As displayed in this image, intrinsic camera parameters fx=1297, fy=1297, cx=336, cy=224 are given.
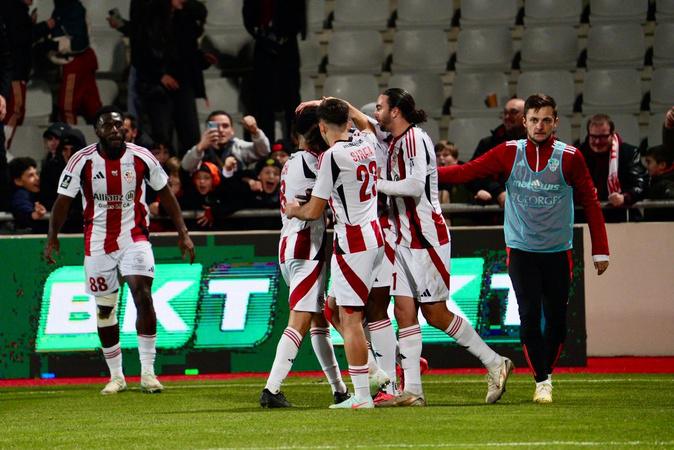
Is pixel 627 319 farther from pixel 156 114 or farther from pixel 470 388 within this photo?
pixel 156 114

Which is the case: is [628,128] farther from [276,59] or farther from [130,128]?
[130,128]

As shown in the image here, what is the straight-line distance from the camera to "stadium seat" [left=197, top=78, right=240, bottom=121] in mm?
18328

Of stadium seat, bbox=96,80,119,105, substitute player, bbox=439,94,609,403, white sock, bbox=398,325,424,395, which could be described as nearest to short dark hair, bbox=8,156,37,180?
stadium seat, bbox=96,80,119,105

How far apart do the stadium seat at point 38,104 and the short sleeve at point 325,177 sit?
10278 mm

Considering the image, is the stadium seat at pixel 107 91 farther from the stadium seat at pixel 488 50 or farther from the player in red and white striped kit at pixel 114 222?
the player in red and white striped kit at pixel 114 222

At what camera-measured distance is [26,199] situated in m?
13.8

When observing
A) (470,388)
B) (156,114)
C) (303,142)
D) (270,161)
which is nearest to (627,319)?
(470,388)

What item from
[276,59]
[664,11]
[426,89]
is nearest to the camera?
[276,59]

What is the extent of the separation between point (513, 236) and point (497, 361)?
921mm

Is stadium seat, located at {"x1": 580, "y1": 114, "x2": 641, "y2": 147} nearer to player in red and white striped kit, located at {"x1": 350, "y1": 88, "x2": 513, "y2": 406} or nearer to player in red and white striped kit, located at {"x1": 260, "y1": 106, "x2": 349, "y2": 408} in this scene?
player in red and white striped kit, located at {"x1": 350, "y1": 88, "x2": 513, "y2": 406}

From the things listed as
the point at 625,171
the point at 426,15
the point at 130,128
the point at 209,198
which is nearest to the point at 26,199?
the point at 130,128

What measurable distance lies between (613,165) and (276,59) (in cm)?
500

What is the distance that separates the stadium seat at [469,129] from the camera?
16.9m

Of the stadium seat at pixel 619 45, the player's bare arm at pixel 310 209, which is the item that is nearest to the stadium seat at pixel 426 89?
the stadium seat at pixel 619 45
